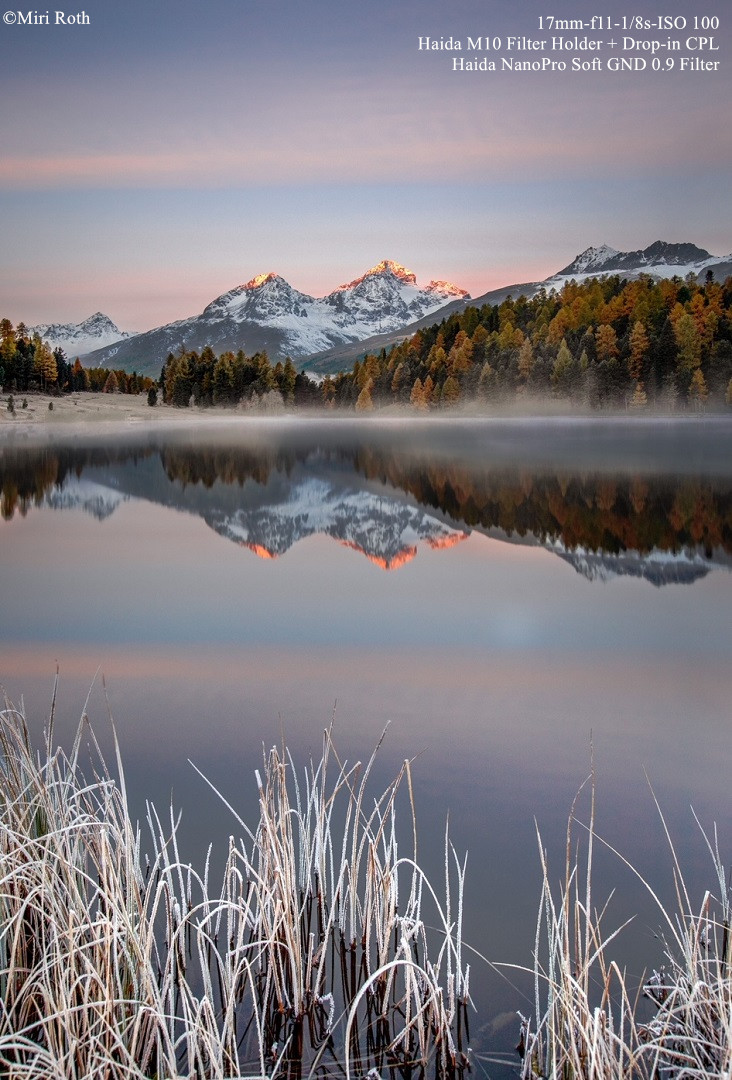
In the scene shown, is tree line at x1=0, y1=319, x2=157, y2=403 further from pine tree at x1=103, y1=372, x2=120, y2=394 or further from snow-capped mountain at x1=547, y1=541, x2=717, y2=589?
snow-capped mountain at x1=547, y1=541, x2=717, y2=589

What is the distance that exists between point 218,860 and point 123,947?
947 millimetres

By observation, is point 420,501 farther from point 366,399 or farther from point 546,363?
point 366,399

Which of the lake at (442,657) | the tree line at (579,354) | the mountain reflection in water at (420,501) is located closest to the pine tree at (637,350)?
the tree line at (579,354)

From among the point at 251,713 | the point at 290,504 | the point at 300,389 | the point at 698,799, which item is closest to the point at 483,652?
the point at 251,713

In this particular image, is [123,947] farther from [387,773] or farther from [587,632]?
[587,632]

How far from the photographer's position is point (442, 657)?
6.83 meters

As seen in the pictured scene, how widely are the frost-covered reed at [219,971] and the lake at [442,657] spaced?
28 centimetres

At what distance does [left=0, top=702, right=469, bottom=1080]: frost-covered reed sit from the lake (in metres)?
0.28

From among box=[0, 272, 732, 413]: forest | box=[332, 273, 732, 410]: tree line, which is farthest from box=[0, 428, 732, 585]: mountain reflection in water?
box=[0, 272, 732, 413]: forest

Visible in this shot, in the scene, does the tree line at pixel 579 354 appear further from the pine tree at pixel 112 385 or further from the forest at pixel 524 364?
the pine tree at pixel 112 385

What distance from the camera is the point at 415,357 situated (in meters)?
96.8

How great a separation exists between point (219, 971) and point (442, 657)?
4131mm

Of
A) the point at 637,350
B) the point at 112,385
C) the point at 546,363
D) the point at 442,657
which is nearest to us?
the point at 442,657

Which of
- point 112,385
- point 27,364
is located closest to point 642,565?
point 27,364
